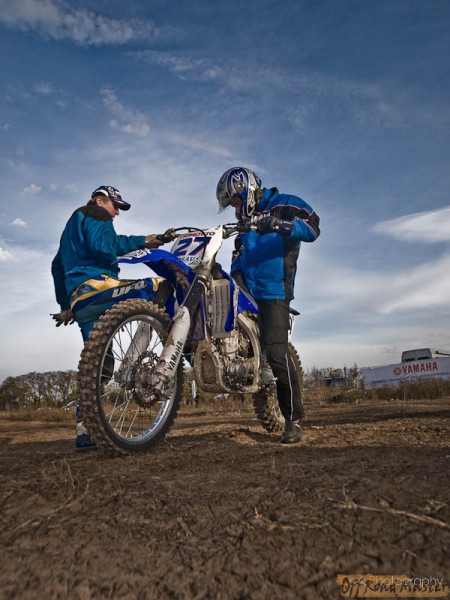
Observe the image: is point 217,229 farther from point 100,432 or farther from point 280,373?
point 100,432

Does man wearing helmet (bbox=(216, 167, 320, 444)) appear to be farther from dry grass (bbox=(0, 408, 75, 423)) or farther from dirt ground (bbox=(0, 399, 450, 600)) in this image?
dry grass (bbox=(0, 408, 75, 423))

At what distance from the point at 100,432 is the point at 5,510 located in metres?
1.19

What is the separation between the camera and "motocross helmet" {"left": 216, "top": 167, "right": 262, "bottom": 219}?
423cm

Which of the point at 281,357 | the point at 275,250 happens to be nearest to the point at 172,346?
the point at 281,357

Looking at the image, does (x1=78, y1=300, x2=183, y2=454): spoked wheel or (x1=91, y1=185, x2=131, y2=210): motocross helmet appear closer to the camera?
(x1=78, y1=300, x2=183, y2=454): spoked wheel

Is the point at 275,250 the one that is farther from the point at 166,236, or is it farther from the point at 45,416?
the point at 45,416

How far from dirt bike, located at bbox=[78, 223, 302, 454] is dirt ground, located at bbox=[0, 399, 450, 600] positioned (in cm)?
71

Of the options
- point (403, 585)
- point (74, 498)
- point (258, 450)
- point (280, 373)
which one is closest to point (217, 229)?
point (280, 373)

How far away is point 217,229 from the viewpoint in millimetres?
3748

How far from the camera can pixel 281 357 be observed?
3.96m

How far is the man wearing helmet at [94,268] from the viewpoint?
3.47m

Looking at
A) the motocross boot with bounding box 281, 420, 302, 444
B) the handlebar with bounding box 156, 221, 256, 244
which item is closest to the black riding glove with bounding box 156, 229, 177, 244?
the handlebar with bounding box 156, 221, 256, 244

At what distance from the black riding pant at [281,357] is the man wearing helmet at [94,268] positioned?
3.51 feet

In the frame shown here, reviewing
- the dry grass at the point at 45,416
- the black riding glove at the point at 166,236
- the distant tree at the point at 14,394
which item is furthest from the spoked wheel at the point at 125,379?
the distant tree at the point at 14,394
